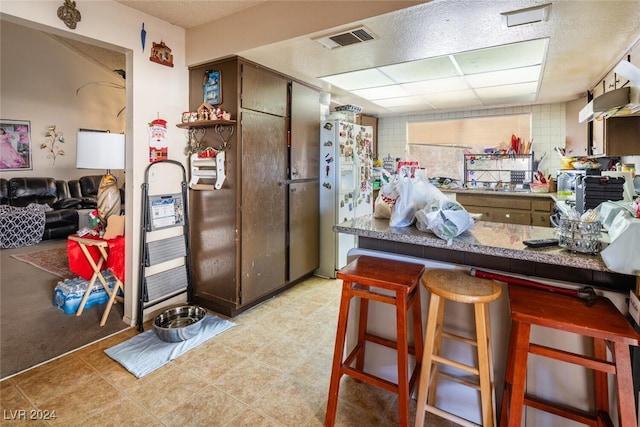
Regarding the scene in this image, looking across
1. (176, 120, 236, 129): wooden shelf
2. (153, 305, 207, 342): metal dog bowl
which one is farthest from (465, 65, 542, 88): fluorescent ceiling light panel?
(153, 305, 207, 342): metal dog bowl

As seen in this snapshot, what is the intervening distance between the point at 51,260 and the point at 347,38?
15.2 ft

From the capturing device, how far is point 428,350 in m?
1.45

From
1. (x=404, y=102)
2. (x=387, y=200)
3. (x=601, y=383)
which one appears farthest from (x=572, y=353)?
(x=404, y=102)

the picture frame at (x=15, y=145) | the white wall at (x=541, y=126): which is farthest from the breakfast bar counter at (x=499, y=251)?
the picture frame at (x=15, y=145)

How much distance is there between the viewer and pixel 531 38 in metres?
2.23

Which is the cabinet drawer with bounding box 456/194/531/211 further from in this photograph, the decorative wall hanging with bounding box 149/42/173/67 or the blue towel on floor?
the decorative wall hanging with bounding box 149/42/173/67

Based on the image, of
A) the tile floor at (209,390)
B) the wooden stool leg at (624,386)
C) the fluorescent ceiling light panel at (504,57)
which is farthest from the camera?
the fluorescent ceiling light panel at (504,57)

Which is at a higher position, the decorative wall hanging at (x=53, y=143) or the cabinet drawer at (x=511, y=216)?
the decorative wall hanging at (x=53, y=143)

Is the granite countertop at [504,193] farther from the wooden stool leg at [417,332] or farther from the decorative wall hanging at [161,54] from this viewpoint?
the decorative wall hanging at [161,54]

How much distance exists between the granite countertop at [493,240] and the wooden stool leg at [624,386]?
30 cm

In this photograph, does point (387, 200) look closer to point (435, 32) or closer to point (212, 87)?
point (435, 32)

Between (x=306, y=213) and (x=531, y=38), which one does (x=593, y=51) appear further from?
(x=306, y=213)

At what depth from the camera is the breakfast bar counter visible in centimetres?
138

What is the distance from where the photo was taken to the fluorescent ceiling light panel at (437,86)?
3463mm
